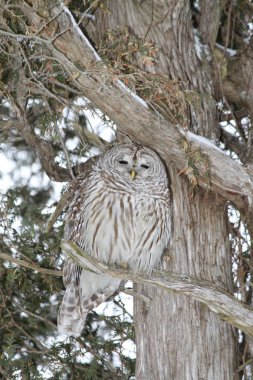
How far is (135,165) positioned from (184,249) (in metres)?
0.60

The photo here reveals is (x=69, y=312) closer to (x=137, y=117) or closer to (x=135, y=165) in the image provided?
(x=135, y=165)

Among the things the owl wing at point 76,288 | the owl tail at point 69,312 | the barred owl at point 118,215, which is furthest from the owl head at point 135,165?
the owl tail at point 69,312

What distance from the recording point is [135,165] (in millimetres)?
4375

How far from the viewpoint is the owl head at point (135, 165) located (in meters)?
4.34

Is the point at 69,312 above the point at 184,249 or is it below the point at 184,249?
below

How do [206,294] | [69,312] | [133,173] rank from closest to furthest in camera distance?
[206,294]
[133,173]
[69,312]

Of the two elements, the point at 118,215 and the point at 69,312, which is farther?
the point at 69,312

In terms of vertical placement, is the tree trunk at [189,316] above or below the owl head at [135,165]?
below

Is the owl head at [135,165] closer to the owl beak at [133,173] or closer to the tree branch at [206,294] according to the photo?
the owl beak at [133,173]

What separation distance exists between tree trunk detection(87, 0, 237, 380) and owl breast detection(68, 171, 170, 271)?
0.12 meters

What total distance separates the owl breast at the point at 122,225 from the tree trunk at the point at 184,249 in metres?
0.12

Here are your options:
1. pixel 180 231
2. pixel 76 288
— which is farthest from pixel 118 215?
pixel 76 288

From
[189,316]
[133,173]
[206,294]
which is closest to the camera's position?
[206,294]

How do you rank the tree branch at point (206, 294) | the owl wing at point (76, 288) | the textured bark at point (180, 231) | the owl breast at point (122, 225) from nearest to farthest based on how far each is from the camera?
the tree branch at point (206, 294), the textured bark at point (180, 231), the owl breast at point (122, 225), the owl wing at point (76, 288)
